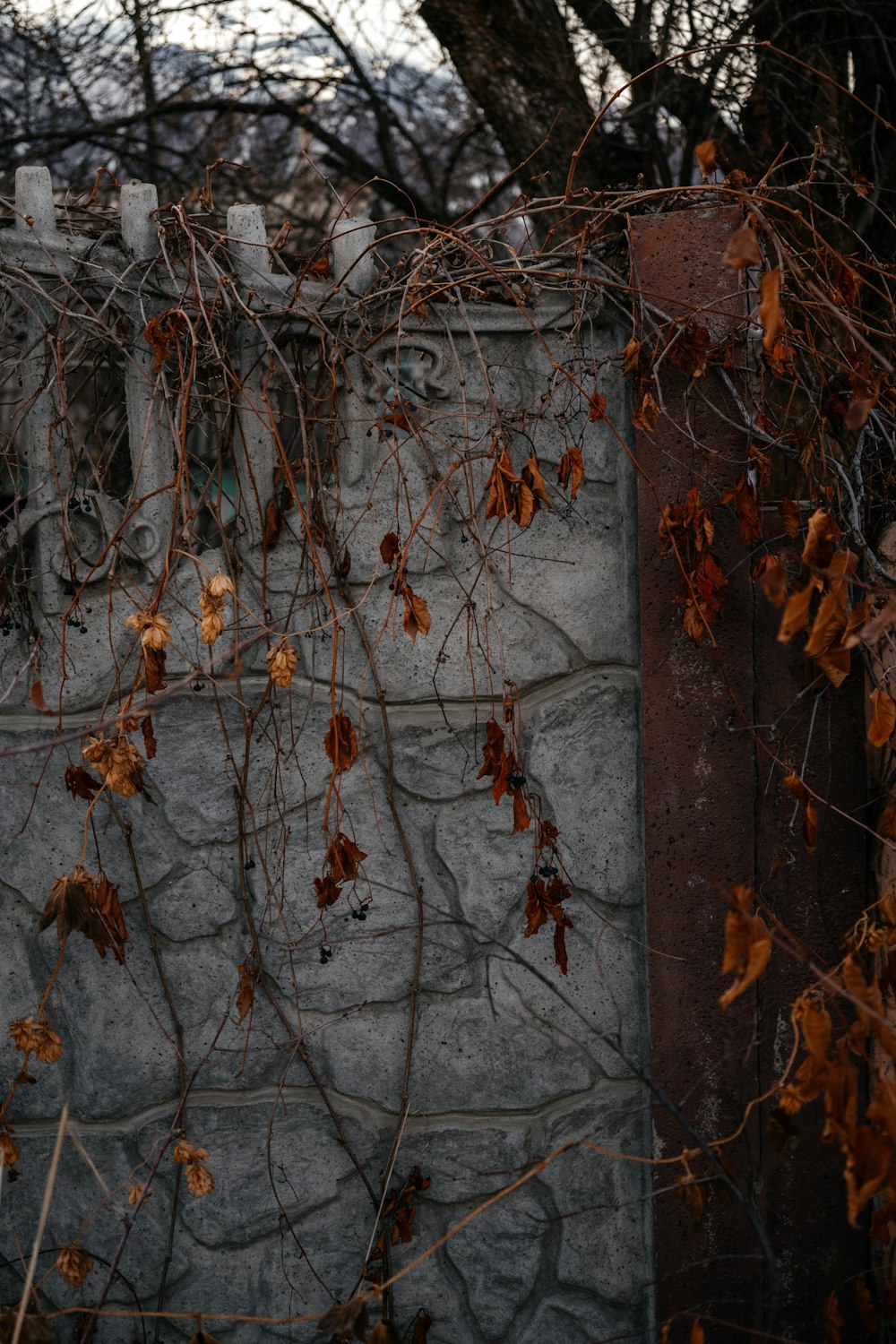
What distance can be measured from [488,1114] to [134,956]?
2.47 feet

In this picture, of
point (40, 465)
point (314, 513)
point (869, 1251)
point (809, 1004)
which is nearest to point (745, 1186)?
point (869, 1251)

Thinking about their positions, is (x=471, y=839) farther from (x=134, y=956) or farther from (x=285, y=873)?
(x=134, y=956)

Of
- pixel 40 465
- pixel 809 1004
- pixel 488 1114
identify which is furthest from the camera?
pixel 488 1114

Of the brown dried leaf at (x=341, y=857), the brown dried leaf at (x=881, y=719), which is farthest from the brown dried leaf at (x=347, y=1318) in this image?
the brown dried leaf at (x=881, y=719)

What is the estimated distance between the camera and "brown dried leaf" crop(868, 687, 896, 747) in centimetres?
163

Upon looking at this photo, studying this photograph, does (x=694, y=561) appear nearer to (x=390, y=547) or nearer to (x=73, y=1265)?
(x=390, y=547)

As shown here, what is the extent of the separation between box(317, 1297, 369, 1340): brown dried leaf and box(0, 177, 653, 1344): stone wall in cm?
42

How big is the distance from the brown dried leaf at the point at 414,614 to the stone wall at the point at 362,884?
6.0 inches

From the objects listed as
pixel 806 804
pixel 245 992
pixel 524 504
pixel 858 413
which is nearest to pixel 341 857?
pixel 245 992

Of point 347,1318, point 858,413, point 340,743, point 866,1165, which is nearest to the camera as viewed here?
point 866,1165

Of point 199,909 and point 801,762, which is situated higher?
point 801,762

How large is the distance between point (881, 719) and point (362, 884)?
38.7 inches

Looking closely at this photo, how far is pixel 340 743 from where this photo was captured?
1853 millimetres

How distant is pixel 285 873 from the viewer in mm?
2018
